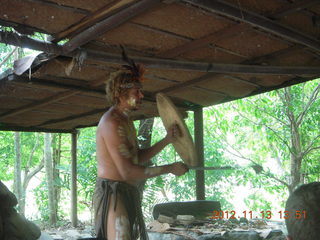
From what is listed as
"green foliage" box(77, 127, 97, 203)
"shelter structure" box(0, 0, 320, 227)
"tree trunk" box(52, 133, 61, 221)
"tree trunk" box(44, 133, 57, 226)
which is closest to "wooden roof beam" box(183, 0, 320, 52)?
"shelter structure" box(0, 0, 320, 227)

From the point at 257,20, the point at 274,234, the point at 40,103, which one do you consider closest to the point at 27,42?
the point at 257,20

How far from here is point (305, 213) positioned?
205 centimetres

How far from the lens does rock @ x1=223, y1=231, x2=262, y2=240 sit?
414cm

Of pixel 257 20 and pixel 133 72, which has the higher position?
pixel 257 20

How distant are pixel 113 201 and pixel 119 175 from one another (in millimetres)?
183

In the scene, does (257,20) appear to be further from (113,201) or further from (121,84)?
(113,201)

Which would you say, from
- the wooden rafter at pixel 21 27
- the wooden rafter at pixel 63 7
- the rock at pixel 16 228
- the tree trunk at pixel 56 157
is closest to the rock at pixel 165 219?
the rock at pixel 16 228

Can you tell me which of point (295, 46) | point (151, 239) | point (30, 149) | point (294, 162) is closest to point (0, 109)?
point (151, 239)

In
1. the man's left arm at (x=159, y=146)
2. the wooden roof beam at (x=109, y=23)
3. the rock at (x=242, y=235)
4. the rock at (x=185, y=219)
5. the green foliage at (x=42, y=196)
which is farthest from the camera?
the green foliage at (x=42, y=196)

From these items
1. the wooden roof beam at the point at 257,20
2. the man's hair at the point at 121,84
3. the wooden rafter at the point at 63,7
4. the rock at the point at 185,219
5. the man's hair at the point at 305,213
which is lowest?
the rock at the point at 185,219

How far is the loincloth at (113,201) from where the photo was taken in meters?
2.82

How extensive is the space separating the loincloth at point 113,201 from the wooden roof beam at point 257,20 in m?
1.33

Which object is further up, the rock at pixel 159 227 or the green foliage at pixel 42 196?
the green foliage at pixel 42 196

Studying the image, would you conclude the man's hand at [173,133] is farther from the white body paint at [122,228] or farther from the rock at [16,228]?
the rock at [16,228]
